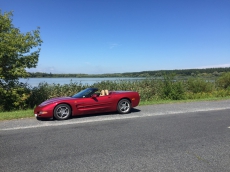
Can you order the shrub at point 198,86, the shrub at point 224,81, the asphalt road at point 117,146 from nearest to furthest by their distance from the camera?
the asphalt road at point 117,146
the shrub at point 198,86
the shrub at point 224,81

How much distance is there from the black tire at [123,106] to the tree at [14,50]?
6749 mm

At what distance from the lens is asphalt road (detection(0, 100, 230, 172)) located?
11.8 feet

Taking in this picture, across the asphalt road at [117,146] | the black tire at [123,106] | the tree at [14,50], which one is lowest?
the asphalt road at [117,146]

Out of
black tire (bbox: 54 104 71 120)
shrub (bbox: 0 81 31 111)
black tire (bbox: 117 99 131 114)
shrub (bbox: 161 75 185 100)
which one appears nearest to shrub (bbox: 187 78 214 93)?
shrub (bbox: 161 75 185 100)

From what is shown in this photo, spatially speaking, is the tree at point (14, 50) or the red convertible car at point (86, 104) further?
the tree at point (14, 50)

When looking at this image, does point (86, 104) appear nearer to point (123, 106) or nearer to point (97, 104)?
point (97, 104)

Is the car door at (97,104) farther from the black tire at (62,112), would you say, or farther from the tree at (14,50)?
the tree at (14,50)

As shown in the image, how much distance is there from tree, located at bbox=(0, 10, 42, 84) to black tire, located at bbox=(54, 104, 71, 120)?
5716 mm

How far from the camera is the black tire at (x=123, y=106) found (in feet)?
29.4

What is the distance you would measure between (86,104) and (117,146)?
3945 millimetres

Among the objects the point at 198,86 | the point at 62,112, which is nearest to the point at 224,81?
the point at 198,86

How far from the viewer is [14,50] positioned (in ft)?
39.2

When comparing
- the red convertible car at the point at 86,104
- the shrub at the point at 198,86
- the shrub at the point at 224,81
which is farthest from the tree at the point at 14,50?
the shrub at the point at 224,81

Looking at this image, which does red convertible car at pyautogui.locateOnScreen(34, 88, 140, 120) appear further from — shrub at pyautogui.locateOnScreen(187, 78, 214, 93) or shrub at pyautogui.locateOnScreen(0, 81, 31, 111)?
shrub at pyautogui.locateOnScreen(187, 78, 214, 93)
